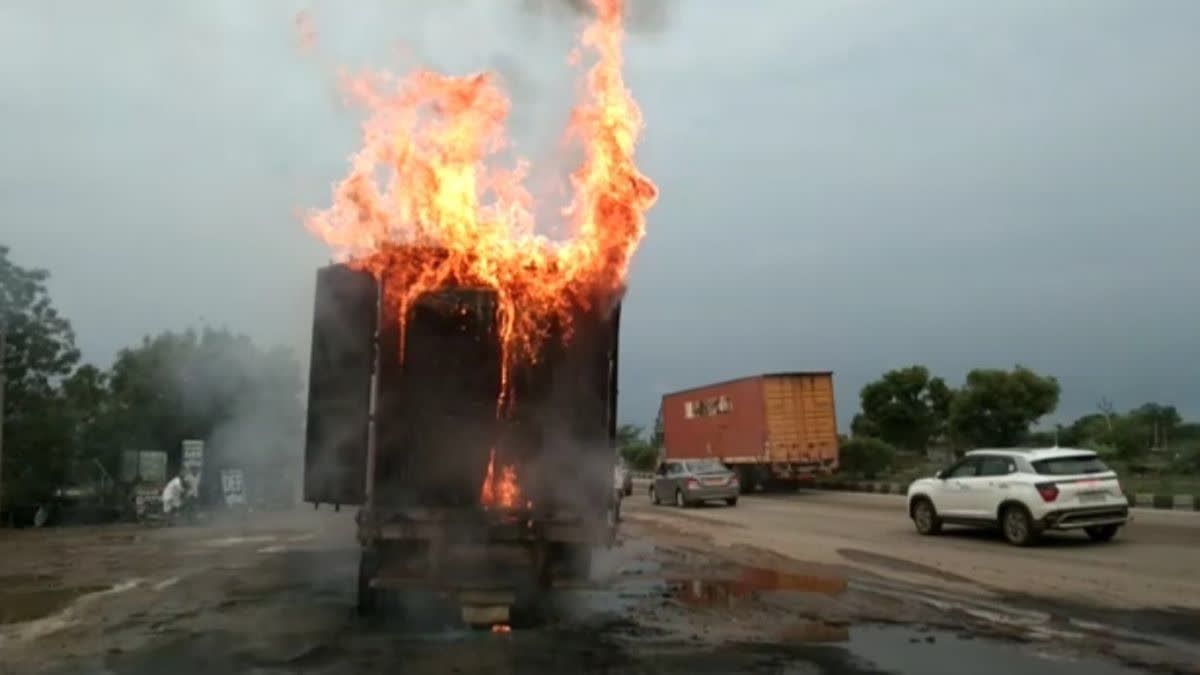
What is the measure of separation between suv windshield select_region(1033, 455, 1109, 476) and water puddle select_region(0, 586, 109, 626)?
43.6 ft

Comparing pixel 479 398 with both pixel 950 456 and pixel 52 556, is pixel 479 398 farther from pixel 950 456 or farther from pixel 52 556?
pixel 950 456

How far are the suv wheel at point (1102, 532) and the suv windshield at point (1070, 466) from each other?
2.92 ft

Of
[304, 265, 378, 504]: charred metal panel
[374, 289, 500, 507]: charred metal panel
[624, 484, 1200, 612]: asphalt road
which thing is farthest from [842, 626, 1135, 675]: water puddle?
[304, 265, 378, 504]: charred metal panel

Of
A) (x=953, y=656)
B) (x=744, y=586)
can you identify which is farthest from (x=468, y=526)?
(x=744, y=586)

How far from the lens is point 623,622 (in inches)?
360

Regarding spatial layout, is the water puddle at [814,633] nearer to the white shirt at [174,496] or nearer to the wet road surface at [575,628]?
the wet road surface at [575,628]

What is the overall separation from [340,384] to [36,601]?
199 inches

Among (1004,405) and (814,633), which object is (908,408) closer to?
(1004,405)

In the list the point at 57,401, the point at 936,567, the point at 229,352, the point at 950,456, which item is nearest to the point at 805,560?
the point at 936,567

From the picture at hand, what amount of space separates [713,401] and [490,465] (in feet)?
88.3

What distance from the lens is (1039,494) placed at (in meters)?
15.0

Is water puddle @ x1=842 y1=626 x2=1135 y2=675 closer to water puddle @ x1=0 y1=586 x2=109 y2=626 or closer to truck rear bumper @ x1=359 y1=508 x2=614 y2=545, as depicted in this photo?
truck rear bumper @ x1=359 y1=508 x2=614 y2=545

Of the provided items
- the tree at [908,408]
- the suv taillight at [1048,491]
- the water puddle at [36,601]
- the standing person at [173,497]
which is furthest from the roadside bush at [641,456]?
the water puddle at [36,601]

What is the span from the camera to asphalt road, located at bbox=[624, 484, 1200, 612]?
10672 millimetres
